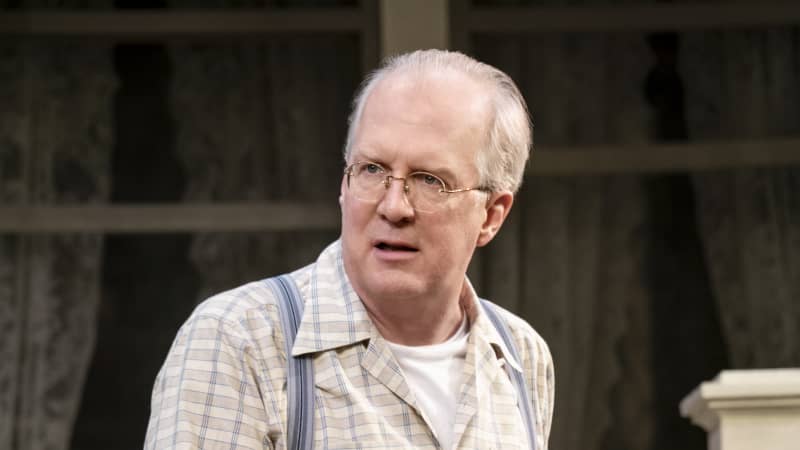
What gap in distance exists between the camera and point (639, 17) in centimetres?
545

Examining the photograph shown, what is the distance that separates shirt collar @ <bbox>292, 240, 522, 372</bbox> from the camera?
80.0 inches

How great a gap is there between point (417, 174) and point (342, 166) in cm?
327

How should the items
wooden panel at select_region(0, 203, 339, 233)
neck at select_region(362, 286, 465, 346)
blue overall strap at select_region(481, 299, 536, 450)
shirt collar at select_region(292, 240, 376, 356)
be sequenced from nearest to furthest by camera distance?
1. shirt collar at select_region(292, 240, 376, 356)
2. neck at select_region(362, 286, 465, 346)
3. blue overall strap at select_region(481, 299, 536, 450)
4. wooden panel at select_region(0, 203, 339, 233)

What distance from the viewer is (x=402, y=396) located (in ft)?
6.73

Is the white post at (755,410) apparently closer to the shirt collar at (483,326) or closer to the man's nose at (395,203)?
the shirt collar at (483,326)

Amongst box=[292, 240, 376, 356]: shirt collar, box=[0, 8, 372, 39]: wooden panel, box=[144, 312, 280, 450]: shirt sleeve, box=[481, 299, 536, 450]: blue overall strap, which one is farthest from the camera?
box=[0, 8, 372, 39]: wooden panel

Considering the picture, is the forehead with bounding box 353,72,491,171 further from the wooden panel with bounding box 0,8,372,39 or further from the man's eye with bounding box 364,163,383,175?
the wooden panel with bounding box 0,8,372,39

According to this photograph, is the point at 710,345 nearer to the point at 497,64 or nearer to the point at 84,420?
the point at 497,64

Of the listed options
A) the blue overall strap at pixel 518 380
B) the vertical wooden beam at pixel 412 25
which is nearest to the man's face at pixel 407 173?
the blue overall strap at pixel 518 380

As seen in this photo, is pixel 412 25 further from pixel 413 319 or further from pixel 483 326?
pixel 413 319

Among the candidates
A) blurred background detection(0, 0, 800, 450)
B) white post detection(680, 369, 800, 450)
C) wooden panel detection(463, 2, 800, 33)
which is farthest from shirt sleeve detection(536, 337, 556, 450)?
wooden panel detection(463, 2, 800, 33)

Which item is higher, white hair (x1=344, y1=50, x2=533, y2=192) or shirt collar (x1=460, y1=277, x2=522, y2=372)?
white hair (x1=344, y1=50, x2=533, y2=192)

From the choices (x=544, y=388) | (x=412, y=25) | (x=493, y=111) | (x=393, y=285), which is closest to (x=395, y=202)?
(x=393, y=285)

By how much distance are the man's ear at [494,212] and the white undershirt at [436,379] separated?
216mm
